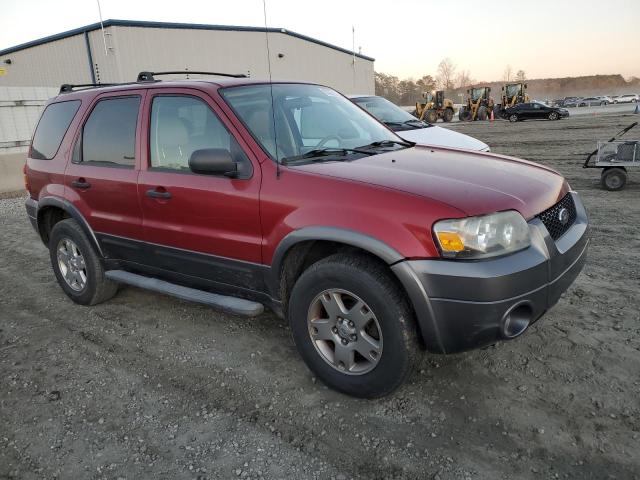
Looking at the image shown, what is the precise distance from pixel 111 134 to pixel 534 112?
1273 inches

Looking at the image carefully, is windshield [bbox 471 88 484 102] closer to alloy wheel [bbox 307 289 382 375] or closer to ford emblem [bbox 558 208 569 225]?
ford emblem [bbox 558 208 569 225]

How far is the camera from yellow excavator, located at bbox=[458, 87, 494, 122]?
35.4 meters

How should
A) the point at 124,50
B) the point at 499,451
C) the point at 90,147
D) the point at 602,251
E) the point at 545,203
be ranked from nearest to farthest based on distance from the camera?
the point at 499,451, the point at 545,203, the point at 90,147, the point at 602,251, the point at 124,50

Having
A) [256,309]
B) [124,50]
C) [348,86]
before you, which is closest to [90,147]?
[256,309]

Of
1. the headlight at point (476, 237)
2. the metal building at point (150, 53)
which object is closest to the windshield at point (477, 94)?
the metal building at point (150, 53)

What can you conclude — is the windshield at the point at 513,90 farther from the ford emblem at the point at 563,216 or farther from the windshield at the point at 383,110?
the ford emblem at the point at 563,216

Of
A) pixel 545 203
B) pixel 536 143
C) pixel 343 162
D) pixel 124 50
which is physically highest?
pixel 124 50

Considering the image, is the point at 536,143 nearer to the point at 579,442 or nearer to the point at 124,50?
the point at 579,442

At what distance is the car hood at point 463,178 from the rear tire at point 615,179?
6.13 meters

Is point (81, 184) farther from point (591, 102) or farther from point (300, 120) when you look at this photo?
point (591, 102)

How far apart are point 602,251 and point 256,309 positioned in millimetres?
3891

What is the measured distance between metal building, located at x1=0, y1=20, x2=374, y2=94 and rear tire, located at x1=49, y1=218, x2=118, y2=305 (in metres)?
16.5

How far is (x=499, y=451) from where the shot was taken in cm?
244

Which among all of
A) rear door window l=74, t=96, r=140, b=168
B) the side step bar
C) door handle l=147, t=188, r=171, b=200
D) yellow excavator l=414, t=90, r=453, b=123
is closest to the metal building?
yellow excavator l=414, t=90, r=453, b=123
